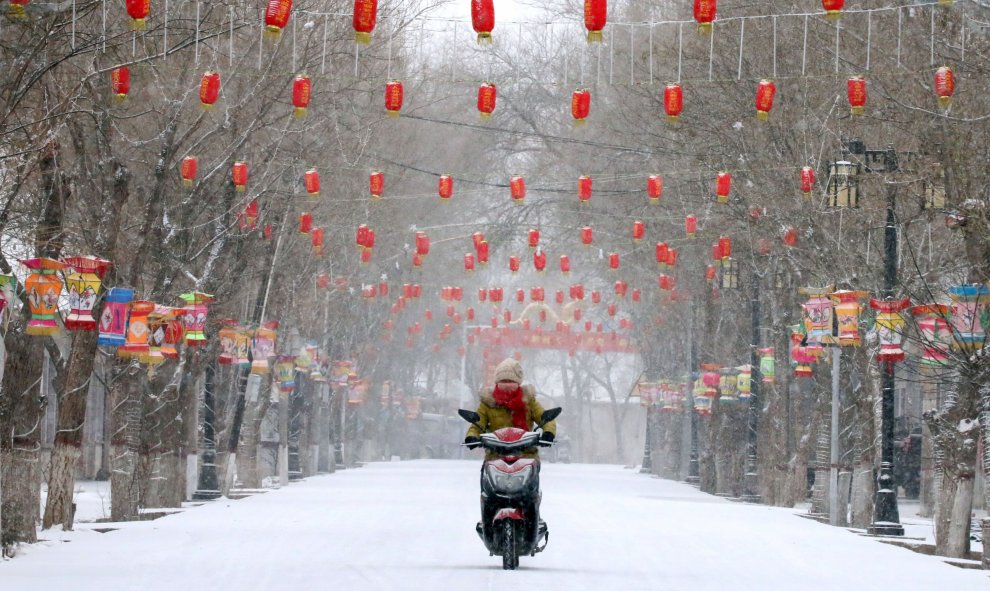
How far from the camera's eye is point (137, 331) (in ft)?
85.6

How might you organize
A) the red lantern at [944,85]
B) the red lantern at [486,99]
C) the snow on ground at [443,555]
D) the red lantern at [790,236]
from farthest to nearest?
the red lantern at [790,236] → the red lantern at [486,99] → the red lantern at [944,85] → the snow on ground at [443,555]

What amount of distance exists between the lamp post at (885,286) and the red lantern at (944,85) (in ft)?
16.5


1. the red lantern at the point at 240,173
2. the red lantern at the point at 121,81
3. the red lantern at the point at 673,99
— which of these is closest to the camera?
the red lantern at the point at 121,81

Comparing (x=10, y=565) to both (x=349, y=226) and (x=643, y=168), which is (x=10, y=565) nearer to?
(x=349, y=226)

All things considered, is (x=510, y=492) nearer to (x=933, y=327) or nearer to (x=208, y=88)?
(x=933, y=327)

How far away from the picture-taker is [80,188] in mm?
27656

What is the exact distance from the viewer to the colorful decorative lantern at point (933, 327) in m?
22.3

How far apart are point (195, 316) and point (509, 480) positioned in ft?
46.8

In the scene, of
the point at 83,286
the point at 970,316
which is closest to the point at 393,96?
the point at 83,286

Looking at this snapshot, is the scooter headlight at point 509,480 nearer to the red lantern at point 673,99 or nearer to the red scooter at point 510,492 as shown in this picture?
the red scooter at point 510,492

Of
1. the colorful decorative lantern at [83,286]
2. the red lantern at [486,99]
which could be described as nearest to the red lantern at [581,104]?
the red lantern at [486,99]

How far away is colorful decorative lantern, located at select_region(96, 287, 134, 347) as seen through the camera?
24906 millimetres

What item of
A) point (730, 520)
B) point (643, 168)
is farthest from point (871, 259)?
point (643, 168)

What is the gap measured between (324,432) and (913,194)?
42.2 m
